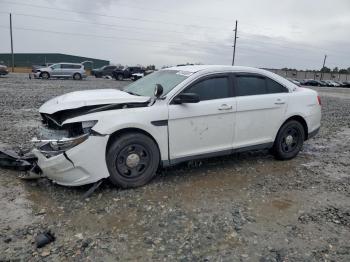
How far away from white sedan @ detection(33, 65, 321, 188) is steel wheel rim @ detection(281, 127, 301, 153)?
2cm

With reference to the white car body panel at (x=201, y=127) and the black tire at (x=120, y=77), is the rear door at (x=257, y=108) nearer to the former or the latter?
the white car body panel at (x=201, y=127)

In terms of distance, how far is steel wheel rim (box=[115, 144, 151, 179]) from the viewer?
4.51 m

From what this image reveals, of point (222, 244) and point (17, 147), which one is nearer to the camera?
point (222, 244)

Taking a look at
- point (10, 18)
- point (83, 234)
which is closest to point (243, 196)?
point (83, 234)

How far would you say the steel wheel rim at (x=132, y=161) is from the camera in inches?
177

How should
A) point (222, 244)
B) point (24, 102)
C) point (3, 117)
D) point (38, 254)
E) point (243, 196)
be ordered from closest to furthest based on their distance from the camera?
point (38, 254) → point (222, 244) → point (243, 196) → point (3, 117) → point (24, 102)

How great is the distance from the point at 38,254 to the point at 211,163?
3328 millimetres

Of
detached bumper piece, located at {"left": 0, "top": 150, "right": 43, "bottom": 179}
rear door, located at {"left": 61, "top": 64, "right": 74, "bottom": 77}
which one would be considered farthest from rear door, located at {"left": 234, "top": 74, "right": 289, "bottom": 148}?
rear door, located at {"left": 61, "top": 64, "right": 74, "bottom": 77}

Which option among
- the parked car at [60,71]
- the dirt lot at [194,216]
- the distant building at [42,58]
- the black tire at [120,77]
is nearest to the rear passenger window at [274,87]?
the dirt lot at [194,216]

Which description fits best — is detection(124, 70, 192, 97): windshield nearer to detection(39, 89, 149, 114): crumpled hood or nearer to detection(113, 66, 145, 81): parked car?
detection(39, 89, 149, 114): crumpled hood

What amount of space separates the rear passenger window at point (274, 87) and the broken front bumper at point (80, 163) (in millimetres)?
3013

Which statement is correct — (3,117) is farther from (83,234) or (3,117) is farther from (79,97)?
(83,234)

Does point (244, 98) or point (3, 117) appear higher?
point (244, 98)

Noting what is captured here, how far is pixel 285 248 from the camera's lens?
3.38m
